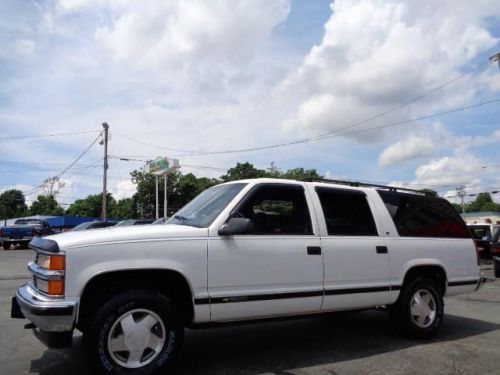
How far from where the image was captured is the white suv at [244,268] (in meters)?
Result: 4.26

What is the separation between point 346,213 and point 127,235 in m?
2.69

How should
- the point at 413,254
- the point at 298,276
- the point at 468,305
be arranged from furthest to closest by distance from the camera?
the point at 468,305 < the point at 413,254 < the point at 298,276

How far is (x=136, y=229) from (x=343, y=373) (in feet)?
7.94

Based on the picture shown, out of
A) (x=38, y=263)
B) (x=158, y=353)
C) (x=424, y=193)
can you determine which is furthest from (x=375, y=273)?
(x=38, y=263)

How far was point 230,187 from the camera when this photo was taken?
5547mm

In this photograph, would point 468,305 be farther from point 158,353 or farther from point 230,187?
point 158,353

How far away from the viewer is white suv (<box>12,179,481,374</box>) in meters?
4.26

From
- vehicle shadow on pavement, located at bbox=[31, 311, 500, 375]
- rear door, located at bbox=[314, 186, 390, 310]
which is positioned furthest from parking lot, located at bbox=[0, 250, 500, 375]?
rear door, located at bbox=[314, 186, 390, 310]

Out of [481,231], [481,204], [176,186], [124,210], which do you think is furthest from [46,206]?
[481,204]

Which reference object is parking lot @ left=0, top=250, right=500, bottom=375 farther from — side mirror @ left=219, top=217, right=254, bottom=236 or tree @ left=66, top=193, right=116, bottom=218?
tree @ left=66, top=193, right=116, bottom=218

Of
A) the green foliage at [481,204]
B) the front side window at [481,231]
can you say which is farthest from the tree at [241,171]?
the green foliage at [481,204]

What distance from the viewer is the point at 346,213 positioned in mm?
5922

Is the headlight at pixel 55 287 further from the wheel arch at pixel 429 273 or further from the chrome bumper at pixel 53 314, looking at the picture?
the wheel arch at pixel 429 273

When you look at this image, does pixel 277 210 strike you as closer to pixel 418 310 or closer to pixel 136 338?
pixel 136 338
